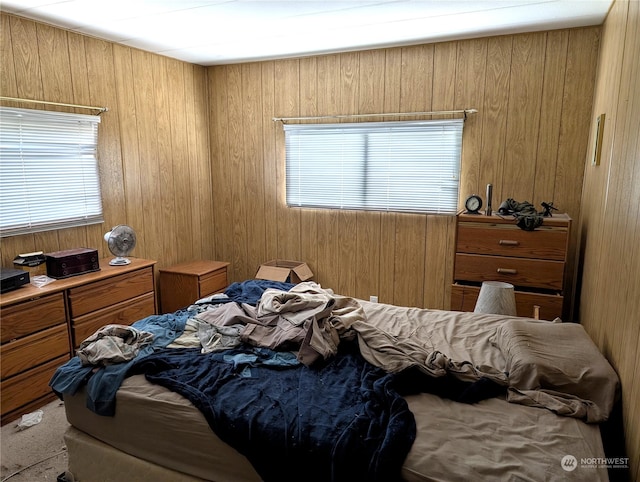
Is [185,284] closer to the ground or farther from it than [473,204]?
closer to the ground

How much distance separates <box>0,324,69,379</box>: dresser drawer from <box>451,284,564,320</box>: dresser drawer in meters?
2.68

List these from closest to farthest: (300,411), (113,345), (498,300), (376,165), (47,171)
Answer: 1. (300,411)
2. (113,345)
3. (498,300)
4. (47,171)
5. (376,165)

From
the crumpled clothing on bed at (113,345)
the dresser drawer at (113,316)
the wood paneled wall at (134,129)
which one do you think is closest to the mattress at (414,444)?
the crumpled clothing on bed at (113,345)

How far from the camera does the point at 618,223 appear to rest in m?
1.90

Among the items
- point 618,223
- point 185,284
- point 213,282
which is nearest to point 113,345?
point 185,284

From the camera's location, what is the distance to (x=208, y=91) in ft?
14.8

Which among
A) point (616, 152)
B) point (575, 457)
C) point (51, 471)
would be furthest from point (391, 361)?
point (51, 471)

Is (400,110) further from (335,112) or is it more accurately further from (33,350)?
(33,350)

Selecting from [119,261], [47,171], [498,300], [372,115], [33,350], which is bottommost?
[33,350]

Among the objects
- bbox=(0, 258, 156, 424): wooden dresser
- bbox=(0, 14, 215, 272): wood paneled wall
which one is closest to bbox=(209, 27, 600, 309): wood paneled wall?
bbox=(0, 14, 215, 272): wood paneled wall

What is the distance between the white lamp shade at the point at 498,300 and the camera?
9.35 feet

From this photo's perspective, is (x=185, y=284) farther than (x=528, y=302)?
Yes

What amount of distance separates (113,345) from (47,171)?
5.67 ft

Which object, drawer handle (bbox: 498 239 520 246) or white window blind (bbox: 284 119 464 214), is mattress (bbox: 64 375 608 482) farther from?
white window blind (bbox: 284 119 464 214)
